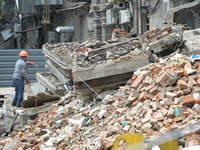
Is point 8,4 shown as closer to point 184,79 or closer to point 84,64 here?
point 84,64

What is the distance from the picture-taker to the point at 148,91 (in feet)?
23.3

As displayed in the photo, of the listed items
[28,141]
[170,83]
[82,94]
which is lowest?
[28,141]

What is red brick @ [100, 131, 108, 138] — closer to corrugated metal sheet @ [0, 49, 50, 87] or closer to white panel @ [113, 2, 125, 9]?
corrugated metal sheet @ [0, 49, 50, 87]

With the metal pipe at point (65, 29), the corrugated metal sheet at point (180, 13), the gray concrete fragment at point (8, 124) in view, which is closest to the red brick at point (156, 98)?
the gray concrete fragment at point (8, 124)

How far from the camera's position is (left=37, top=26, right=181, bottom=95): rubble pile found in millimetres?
8312

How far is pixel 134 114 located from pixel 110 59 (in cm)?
236

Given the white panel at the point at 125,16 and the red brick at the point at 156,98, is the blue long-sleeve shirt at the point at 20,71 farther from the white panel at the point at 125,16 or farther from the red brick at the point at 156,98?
the white panel at the point at 125,16

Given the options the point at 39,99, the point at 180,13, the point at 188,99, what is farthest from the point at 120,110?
the point at 180,13

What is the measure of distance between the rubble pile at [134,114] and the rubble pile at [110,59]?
1.41 ft

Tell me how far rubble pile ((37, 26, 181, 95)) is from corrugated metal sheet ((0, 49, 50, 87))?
7057mm

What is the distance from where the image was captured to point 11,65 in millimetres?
19094

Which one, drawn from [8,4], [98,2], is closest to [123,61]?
[98,2]

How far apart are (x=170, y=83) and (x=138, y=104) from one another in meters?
0.65

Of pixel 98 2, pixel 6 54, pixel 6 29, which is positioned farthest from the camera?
pixel 6 29
